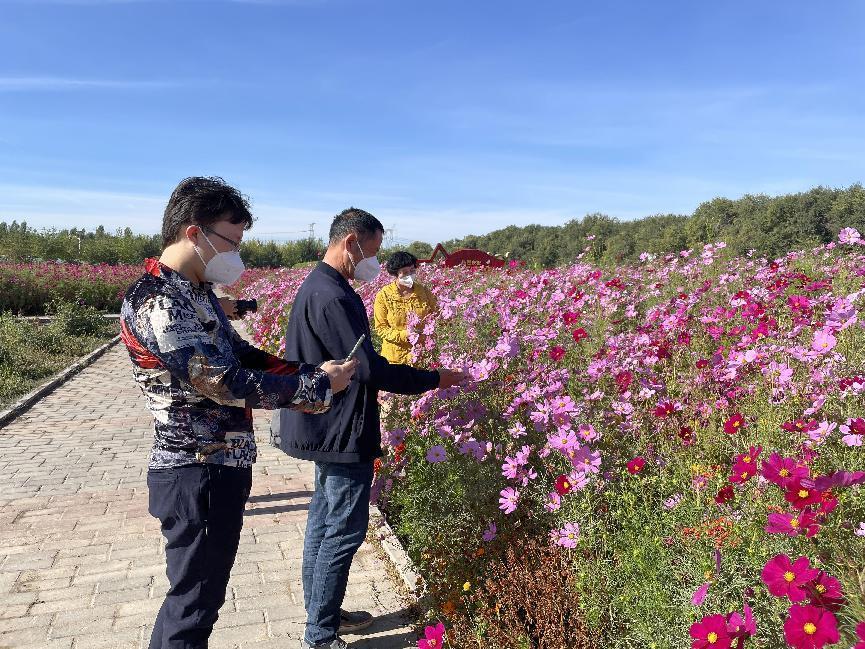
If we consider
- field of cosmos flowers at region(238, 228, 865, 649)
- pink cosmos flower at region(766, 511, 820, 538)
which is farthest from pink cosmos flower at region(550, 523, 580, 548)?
pink cosmos flower at region(766, 511, 820, 538)

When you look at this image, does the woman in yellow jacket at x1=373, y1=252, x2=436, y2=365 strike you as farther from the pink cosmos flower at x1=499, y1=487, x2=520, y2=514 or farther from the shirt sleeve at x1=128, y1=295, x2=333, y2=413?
the shirt sleeve at x1=128, y1=295, x2=333, y2=413

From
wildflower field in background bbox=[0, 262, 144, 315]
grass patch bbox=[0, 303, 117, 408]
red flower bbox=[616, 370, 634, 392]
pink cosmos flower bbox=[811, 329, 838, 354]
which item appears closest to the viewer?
pink cosmos flower bbox=[811, 329, 838, 354]

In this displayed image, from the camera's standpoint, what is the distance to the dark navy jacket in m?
2.38

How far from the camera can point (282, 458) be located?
5.77 meters

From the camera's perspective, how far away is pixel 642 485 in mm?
2863

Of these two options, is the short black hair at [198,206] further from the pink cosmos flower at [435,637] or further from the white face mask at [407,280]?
the white face mask at [407,280]

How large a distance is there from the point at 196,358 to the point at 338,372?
0.46 m

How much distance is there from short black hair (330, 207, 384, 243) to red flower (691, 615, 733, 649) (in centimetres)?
178

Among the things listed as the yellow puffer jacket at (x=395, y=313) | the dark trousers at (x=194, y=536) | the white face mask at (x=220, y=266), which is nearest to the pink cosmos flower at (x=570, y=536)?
the dark trousers at (x=194, y=536)

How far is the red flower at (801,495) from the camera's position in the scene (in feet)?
5.50

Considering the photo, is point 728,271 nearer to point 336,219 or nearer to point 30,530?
point 336,219

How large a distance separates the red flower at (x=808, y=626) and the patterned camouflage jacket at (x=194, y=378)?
1.28 meters

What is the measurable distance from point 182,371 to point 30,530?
320 cm

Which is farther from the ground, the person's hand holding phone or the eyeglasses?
Answer: the eyeglasses
